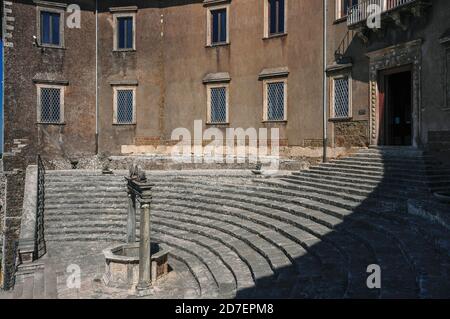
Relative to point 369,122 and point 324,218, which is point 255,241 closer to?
point 324,218

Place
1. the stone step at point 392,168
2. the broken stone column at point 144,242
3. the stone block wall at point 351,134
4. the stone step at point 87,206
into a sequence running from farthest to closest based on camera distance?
the stone block wall at point 351,134 → the stone step at point 87,206 → the stone step at point 392,168 → the broken stone column at point 144,242

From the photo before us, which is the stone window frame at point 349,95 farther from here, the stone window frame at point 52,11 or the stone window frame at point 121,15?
the stone window frame at point 52,11

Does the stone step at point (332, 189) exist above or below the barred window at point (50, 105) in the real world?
below

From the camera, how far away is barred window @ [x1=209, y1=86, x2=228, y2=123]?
18953 millimetres

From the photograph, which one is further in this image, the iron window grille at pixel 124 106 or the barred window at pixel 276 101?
the iron window grille at pixel 124 106

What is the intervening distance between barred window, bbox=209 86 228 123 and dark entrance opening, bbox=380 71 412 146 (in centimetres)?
744

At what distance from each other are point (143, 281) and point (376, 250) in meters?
4.43

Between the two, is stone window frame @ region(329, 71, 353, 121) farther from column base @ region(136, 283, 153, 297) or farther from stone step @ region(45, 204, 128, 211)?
column base @ region(136, 283, 153, 297)

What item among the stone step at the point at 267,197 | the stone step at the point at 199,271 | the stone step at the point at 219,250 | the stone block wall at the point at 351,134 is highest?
the stone block wall at the point at 351,134

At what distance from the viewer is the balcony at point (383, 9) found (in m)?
11.9

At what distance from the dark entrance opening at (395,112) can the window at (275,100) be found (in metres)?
4.38

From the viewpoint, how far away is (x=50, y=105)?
19.4 metres

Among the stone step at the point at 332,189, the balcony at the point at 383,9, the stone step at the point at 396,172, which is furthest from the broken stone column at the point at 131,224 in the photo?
the balcony at the point at 383,9

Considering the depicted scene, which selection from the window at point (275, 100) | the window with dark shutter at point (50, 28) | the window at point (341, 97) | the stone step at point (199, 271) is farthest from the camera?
the window with dark shutter at point (50, 28)
